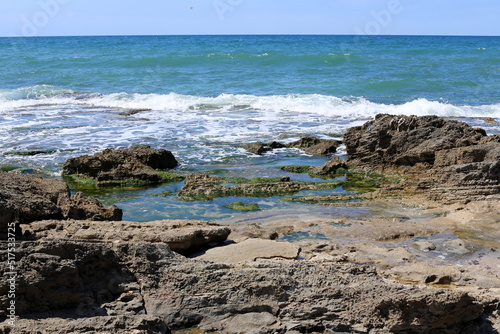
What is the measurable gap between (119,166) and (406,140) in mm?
5473

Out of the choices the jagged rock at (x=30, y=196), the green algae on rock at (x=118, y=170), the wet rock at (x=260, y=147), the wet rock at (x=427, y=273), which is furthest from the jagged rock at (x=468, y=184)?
the jagged rock at (x=30, y=196)

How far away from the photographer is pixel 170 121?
58.1 ft

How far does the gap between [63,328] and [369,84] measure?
23653 millimetres

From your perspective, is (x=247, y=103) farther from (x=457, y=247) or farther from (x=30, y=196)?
(x=30, y=196)

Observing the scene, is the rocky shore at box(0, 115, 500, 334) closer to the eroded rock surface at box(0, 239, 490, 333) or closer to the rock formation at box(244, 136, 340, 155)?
the eroded rock surface at box(0, 239, 490, 333)

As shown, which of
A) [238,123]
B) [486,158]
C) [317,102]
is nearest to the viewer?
[486,158]

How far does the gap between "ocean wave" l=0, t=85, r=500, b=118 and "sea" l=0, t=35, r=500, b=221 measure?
43 mm

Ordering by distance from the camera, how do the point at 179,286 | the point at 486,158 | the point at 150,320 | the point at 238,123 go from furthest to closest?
the point at 238,123, the point at 486,158, the point at 179,286, the point at 150,320

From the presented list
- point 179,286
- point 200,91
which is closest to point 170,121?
point 200,91

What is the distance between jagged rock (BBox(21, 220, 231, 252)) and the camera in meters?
5.12

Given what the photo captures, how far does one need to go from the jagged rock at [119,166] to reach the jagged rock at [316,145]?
3591 millimetres

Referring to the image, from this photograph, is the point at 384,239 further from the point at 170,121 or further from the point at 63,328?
the point at 170,121

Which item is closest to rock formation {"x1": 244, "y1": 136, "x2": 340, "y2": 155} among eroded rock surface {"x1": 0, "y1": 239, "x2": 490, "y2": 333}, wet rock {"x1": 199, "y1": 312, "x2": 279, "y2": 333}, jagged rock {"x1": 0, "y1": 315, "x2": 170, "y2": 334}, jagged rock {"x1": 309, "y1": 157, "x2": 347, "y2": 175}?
jagged rock {"x1": 309, "y1": 157, "x2": 347, "y2": 175}

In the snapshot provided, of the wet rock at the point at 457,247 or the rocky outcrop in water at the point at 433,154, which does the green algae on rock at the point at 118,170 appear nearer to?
the rocky outcrop in water at the point at 433,154
